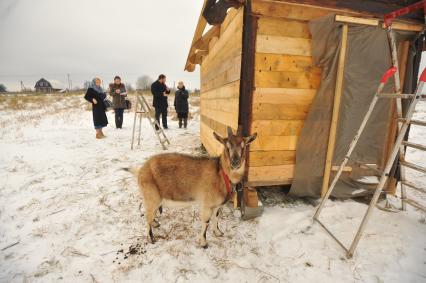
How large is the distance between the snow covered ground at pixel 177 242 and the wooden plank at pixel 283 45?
317 cm

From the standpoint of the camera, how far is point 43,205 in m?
4.66

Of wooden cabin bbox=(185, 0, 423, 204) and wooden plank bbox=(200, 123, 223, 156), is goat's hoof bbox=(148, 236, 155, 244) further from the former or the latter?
wooden plank bbox=(200, 123, 223, 156)

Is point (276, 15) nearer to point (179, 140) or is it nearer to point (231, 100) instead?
point (231, 100)

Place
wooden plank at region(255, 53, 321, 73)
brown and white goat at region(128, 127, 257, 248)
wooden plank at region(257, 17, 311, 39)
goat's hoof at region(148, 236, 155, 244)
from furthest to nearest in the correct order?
wooden plank at region(255, 53, 321, 73) < wooden plank at region(257, 17, 311, 39) < goat's hoof at region(148, 236, 155, 244) < brown and white goat at region(128, 127, 257, 248)

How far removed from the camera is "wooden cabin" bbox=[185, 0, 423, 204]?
152 inches

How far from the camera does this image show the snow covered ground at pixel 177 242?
9.98 ft

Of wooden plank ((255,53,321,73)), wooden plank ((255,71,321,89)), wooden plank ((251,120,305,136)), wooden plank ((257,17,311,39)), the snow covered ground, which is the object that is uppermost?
wooden plank ((257,17,311,39))

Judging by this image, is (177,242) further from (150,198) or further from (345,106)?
(345,106)

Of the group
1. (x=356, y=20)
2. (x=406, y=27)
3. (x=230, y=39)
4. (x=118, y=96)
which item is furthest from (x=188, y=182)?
(x=118, y=96)

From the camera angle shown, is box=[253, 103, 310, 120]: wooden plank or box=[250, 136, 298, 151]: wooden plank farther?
box=[250, 136, 298, 151]: wooden plank

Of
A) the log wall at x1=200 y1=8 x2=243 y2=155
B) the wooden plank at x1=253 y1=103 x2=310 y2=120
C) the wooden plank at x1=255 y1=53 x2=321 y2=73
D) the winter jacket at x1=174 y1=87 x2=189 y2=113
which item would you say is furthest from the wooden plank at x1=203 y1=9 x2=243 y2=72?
the winter jacket at x1=174 y1=87 x2=189 y2=113

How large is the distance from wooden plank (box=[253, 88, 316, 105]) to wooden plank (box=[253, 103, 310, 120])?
3.1 inches

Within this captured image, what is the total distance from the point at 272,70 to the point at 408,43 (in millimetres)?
3040

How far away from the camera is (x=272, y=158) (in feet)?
14.6
